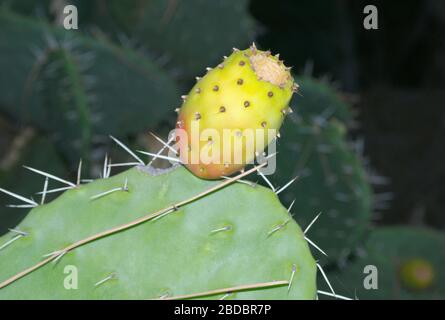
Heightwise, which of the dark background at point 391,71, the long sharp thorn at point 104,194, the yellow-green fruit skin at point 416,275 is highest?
the long sharp thorn at point 104,194

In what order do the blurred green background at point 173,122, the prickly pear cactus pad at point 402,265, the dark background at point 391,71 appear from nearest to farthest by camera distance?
1. the blurred green background at point 173,122
2. the prickly pear cactus pad at point 402,265
3. the dark background at point 391,71

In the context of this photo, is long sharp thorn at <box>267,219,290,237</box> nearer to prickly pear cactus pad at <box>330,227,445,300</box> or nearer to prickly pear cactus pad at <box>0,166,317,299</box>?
prickly pear cactus pad at <box>0,166,317,299</box>

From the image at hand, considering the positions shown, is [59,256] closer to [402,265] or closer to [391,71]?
[402,265]

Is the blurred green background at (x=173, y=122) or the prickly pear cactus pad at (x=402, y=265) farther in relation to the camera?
the prickly pear cactus pad at (x=402, y=265)

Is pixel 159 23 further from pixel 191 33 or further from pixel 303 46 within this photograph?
pixel 303 46

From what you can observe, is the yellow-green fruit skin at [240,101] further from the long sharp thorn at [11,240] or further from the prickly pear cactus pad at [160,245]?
the long sharp thorn at [11,240]

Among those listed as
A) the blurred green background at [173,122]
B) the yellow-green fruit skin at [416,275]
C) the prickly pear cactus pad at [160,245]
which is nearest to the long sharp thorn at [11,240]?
the prickly pear cactus pad at [160,245]
